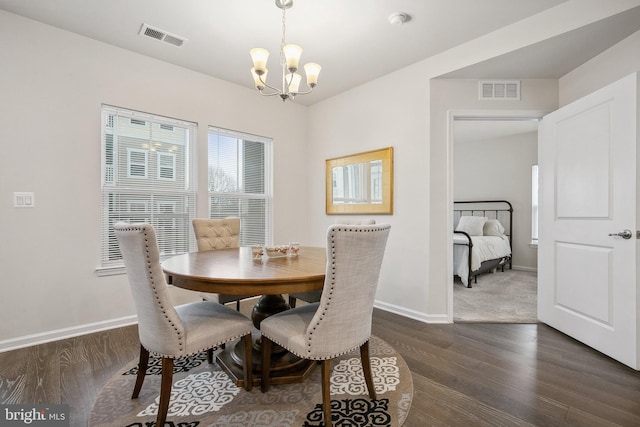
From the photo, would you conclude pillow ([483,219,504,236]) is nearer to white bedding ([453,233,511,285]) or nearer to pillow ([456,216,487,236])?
pillow ([456,216,487,236])

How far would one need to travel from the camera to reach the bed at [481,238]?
4402mm

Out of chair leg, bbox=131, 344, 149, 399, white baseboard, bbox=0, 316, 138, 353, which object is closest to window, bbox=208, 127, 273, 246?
white baseboard, bbox=0, 316, 138, 353

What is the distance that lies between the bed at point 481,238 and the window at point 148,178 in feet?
12.1

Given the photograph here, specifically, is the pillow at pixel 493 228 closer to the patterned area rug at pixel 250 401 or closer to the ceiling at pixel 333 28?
the ceiling at pixel 333 28

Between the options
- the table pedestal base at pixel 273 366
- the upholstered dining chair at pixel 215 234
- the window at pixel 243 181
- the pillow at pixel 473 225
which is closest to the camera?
the table pedestal base at pixel 273 366

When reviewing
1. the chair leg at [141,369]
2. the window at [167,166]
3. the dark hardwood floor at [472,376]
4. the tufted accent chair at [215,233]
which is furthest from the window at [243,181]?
the chair leg at [141,369]

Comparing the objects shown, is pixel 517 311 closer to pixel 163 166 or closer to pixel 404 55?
pixel 404 55

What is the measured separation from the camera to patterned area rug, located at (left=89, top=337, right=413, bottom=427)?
1.55m

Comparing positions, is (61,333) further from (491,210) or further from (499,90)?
(491,210)

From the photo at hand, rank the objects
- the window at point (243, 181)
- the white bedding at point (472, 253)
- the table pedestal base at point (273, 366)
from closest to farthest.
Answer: the table pedestal base at point (273, 366), the window at point (243, 181), the white bedding at point (472, 253)

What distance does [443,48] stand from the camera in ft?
9.39

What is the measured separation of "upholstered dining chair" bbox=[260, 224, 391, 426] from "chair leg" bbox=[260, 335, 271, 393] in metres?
0.16

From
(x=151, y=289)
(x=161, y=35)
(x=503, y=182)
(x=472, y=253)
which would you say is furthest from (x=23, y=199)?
(x=503, y=182)

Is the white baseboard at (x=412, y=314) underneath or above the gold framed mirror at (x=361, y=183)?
underneath
